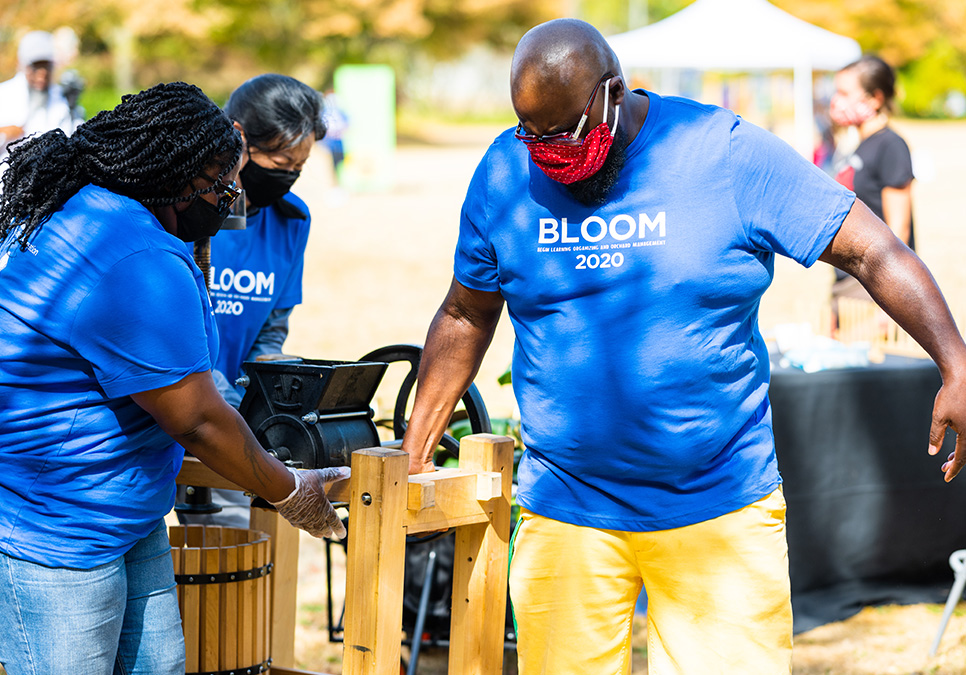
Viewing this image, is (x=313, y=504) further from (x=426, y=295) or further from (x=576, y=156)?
(x=426, y=295)

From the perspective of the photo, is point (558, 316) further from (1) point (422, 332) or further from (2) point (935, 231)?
(2) point (935, 231)

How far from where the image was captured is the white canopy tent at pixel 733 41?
16.4m

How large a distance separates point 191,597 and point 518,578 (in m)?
0.98

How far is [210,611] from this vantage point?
295 centimetres

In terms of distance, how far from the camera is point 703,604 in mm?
2369

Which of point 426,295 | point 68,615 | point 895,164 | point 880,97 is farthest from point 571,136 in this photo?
point 426,295

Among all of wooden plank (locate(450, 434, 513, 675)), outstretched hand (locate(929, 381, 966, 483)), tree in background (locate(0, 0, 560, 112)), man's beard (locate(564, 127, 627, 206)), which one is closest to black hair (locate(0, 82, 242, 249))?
man's beard (locate(564, 127, 627, 206))

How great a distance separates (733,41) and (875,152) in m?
11.3

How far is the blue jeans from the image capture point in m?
2.12

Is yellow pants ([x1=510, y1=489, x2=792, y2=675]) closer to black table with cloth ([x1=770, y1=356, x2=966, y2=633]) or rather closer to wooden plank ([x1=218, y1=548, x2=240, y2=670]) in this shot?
wooden plank ([x1=218, y1=548, x2=240, y2=670])

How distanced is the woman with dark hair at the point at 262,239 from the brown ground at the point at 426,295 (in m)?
0.77

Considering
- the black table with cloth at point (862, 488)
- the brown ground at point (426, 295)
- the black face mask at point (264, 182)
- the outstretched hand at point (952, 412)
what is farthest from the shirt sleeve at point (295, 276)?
the outstretched hand at point (952, 412)

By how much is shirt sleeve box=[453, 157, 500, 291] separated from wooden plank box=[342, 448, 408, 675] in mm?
451

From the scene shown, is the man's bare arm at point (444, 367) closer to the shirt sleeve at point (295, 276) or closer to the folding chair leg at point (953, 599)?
the shirt sleeve at point (295, 276)
